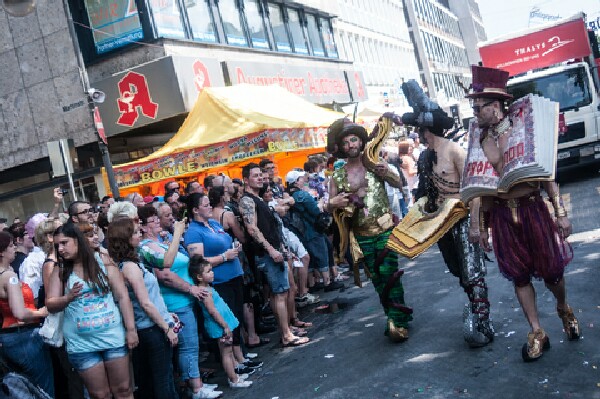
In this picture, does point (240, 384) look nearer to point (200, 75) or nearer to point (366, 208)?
point (366, 208)

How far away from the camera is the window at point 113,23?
54.1 ft

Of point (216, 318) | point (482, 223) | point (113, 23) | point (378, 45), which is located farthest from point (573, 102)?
point (378, 45)

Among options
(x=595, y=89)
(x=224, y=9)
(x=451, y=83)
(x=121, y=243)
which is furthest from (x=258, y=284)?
(x=451, y=83)

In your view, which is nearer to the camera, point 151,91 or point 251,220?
point 251,220

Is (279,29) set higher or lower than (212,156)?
higher

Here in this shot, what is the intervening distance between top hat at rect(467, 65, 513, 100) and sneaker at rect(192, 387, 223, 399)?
11.0 feet

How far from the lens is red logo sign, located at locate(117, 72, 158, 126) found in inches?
631

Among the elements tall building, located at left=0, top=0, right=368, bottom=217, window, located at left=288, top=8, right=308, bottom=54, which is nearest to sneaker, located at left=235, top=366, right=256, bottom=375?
tall building, located at left=0, top=0, right=368, bottom=217

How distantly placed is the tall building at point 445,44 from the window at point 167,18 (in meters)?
26.3

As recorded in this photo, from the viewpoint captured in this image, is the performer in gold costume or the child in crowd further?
the performer in gold costume

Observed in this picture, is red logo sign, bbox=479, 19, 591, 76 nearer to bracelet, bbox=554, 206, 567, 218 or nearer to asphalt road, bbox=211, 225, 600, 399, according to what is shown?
asphalt road, bbox=211, 225, 600, 399

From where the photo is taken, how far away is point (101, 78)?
17.2 meters

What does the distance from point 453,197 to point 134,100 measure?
1220 cm

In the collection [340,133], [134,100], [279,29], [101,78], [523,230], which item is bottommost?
[523,230]
